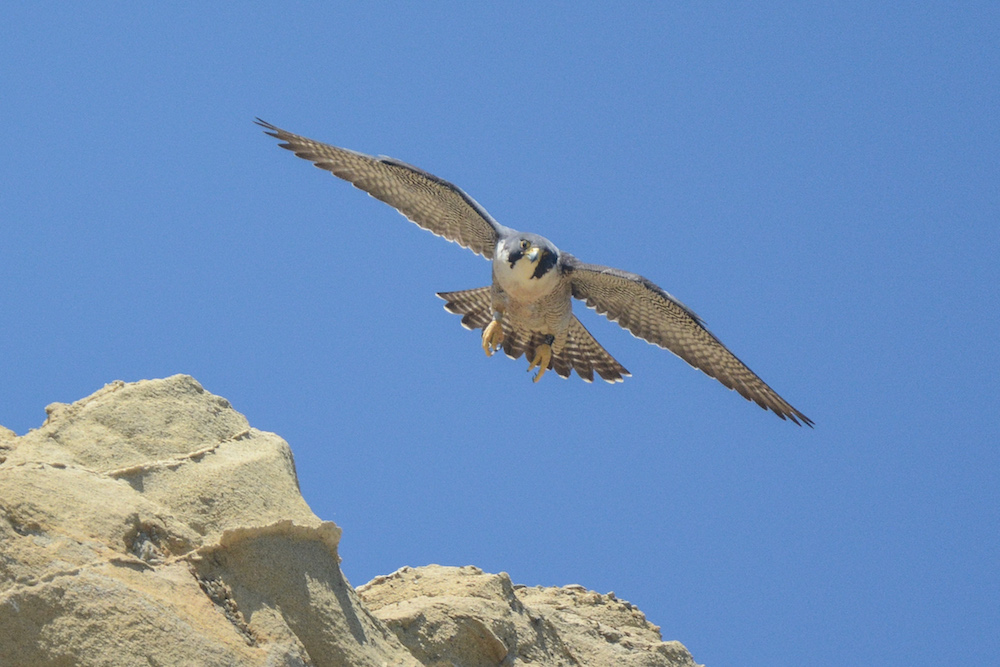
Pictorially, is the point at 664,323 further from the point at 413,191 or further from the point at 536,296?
the point at 413,191

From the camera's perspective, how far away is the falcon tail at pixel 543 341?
11992 mm

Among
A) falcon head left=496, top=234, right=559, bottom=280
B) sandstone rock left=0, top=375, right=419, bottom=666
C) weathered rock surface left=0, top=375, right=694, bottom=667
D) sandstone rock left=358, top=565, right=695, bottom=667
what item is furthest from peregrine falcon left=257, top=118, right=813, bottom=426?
sandstone rock left=0, top=375, right=419, bottom=666

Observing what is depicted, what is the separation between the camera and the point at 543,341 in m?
12.0

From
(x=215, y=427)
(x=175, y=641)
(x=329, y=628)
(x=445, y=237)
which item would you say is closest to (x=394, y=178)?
(x=445, y=237)

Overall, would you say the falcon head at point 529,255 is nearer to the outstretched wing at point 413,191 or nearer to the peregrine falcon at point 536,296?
the peregrine falcon at point 536,296

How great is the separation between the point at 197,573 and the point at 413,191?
6.47 m

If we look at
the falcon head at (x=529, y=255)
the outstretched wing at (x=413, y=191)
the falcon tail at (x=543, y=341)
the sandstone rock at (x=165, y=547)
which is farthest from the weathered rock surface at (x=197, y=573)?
the outstretched wing at (x=413, y=191)

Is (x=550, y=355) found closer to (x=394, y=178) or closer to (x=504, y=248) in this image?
(x=504, y=248)

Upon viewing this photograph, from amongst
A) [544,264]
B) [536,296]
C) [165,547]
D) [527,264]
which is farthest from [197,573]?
[536,296]

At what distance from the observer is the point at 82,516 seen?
573cm

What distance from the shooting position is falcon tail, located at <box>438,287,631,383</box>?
12.0 meters

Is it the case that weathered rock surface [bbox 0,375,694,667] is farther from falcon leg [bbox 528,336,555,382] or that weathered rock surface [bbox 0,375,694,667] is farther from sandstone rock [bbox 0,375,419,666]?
falcon leg [bbox 528,336,555,382]

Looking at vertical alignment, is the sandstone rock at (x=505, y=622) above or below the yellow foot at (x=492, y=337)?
below

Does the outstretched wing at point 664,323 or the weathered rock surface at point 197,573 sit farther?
the outstretched wing at point 664,323
